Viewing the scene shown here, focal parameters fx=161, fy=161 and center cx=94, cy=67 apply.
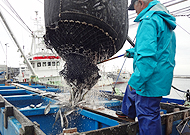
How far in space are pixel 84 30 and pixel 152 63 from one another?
65 centimetres

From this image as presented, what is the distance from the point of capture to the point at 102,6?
51.3 inches

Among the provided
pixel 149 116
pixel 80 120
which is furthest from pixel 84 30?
pixel 80 120

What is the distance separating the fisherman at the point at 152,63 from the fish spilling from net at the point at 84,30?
0.80ft

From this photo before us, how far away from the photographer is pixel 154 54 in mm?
1288

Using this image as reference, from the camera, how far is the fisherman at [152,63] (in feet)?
4.29

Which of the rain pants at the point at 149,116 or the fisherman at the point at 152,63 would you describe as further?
the rain pants at the point at 149,116

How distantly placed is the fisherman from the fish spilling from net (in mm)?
243

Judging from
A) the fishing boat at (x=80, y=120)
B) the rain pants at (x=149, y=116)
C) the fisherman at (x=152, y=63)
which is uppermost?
the fisherman at (x=152, y=63)

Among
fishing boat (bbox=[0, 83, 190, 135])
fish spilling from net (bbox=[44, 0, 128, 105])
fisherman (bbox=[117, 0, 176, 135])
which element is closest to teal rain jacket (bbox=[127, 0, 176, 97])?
fisherman (bbox=[117, 0, 176, 135])

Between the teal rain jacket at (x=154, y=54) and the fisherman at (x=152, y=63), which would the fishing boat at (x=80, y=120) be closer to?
the fisherman at (x=152, y=63)

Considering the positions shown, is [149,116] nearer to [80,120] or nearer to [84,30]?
[84,30]

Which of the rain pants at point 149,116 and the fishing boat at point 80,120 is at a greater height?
the rain pants at point 149,116

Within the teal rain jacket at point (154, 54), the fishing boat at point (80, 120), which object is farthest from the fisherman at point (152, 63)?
the fishing boat at point (80, 120)

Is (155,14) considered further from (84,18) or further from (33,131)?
(33,131)
